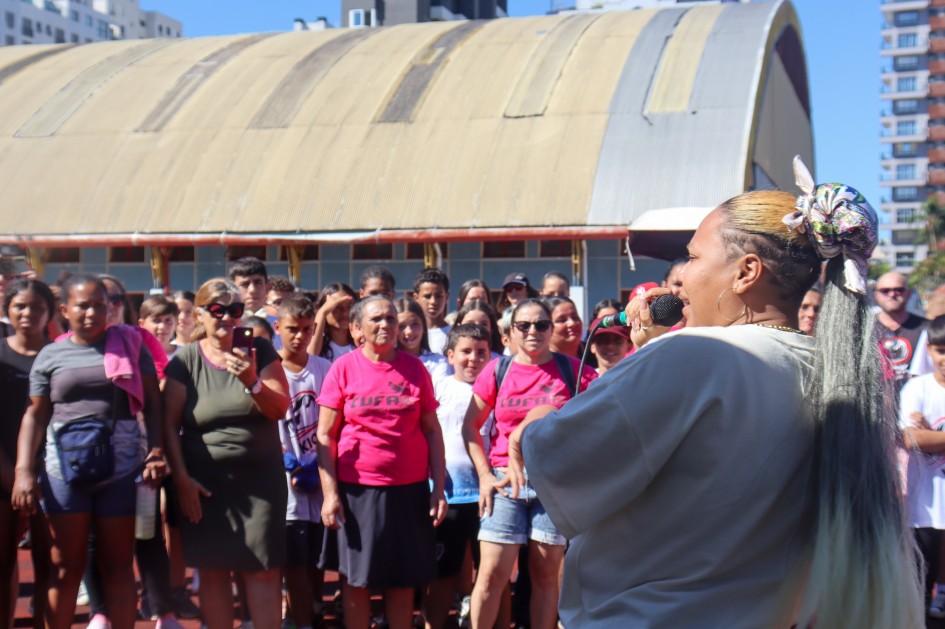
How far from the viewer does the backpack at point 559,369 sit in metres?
5.34

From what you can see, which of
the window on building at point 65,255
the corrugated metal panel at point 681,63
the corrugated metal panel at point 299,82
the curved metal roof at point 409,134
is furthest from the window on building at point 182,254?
the corrugated metal panel at point 681,63

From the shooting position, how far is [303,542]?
5520 mm

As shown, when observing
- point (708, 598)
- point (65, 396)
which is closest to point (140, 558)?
point (65, 396)

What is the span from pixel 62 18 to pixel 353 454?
109m

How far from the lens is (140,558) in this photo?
5.55 meters

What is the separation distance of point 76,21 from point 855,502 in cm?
11478

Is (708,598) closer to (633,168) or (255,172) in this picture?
(633,168)

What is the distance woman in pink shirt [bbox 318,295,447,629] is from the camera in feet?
16.7

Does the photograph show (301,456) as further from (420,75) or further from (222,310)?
(420,75)

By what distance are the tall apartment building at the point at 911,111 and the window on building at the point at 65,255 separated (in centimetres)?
9936

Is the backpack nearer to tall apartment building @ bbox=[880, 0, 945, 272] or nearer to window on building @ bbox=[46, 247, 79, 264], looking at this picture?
window on building @ bbox=[46, 247, 79, 264]

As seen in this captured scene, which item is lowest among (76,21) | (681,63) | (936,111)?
(681,63)

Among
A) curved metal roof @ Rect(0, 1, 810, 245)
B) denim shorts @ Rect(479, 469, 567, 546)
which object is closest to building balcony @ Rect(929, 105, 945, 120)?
curved metal roof @ Rect(0, 1, 810, 245)

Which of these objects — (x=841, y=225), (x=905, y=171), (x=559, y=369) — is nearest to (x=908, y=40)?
(x=905, y=171)
